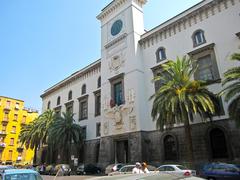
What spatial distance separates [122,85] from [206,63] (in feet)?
35.4

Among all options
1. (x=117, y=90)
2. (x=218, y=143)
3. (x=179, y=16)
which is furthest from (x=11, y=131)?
(x=218, y=143)

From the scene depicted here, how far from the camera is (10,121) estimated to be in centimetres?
5506

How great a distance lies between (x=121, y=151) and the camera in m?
28.2

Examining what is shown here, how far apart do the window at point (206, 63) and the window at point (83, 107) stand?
19.2m

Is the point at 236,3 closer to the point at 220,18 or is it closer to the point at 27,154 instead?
the point at 220,18

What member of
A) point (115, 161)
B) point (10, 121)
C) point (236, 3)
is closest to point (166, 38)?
point (236, 3)

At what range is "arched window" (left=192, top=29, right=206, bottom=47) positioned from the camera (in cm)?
2429

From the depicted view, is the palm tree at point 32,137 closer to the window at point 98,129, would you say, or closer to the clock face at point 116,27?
the window at point 98,129

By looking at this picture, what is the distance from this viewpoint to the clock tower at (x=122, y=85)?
26.8 m

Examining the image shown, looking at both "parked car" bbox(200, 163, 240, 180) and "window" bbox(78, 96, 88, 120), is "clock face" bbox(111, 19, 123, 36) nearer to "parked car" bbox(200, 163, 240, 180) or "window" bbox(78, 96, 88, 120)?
"window" bbox(78, 96, 88, 120)

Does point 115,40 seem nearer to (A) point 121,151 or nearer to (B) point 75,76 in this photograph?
(B) point 75,76

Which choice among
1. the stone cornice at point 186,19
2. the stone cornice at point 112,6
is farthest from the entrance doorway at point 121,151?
the stone cornice at point 112,6

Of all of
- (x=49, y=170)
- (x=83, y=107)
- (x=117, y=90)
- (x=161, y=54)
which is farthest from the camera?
(x=83, y=107)

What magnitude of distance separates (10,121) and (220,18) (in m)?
50.5
